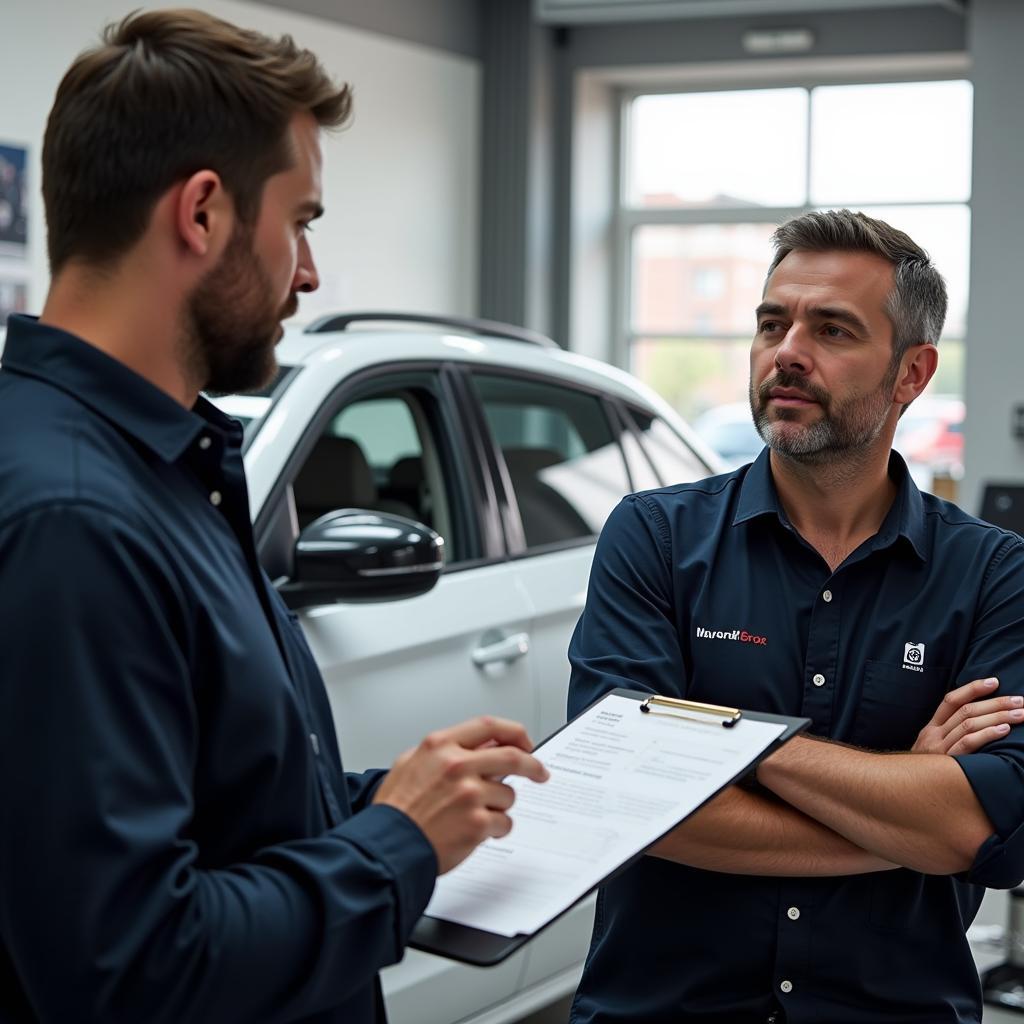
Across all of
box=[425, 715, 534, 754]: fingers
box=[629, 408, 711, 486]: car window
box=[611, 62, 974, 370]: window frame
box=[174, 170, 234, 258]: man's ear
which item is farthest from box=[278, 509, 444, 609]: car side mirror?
box=[611, 62, 974, 370]: window frame

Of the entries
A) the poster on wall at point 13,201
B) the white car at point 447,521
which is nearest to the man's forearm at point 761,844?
the white car at point 447,521

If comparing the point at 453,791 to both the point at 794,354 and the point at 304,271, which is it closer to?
the point at 304,271

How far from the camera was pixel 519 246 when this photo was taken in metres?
9.20

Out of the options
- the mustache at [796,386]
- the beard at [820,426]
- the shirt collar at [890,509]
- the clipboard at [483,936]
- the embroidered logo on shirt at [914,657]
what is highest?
the mustache at [796,386]

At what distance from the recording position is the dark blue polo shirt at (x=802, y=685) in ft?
5.89

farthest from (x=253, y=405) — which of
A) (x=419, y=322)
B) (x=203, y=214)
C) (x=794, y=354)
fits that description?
(x=203, y=214)

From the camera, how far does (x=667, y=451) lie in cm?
402

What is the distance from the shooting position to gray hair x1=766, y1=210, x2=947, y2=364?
6.60ft

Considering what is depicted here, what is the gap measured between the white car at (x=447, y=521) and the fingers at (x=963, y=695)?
0.96 meters

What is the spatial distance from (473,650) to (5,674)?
206 centimetres

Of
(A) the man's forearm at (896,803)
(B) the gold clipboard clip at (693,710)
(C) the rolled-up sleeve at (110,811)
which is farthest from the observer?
(A) the man's forearm at (896,803)

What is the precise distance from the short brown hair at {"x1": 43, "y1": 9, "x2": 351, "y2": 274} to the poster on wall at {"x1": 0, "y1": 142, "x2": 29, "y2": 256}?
207 inches

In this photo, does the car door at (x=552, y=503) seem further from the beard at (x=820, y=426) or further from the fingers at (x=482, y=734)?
the fingers at (x=482, y=734)

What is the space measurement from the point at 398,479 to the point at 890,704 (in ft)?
5.72
